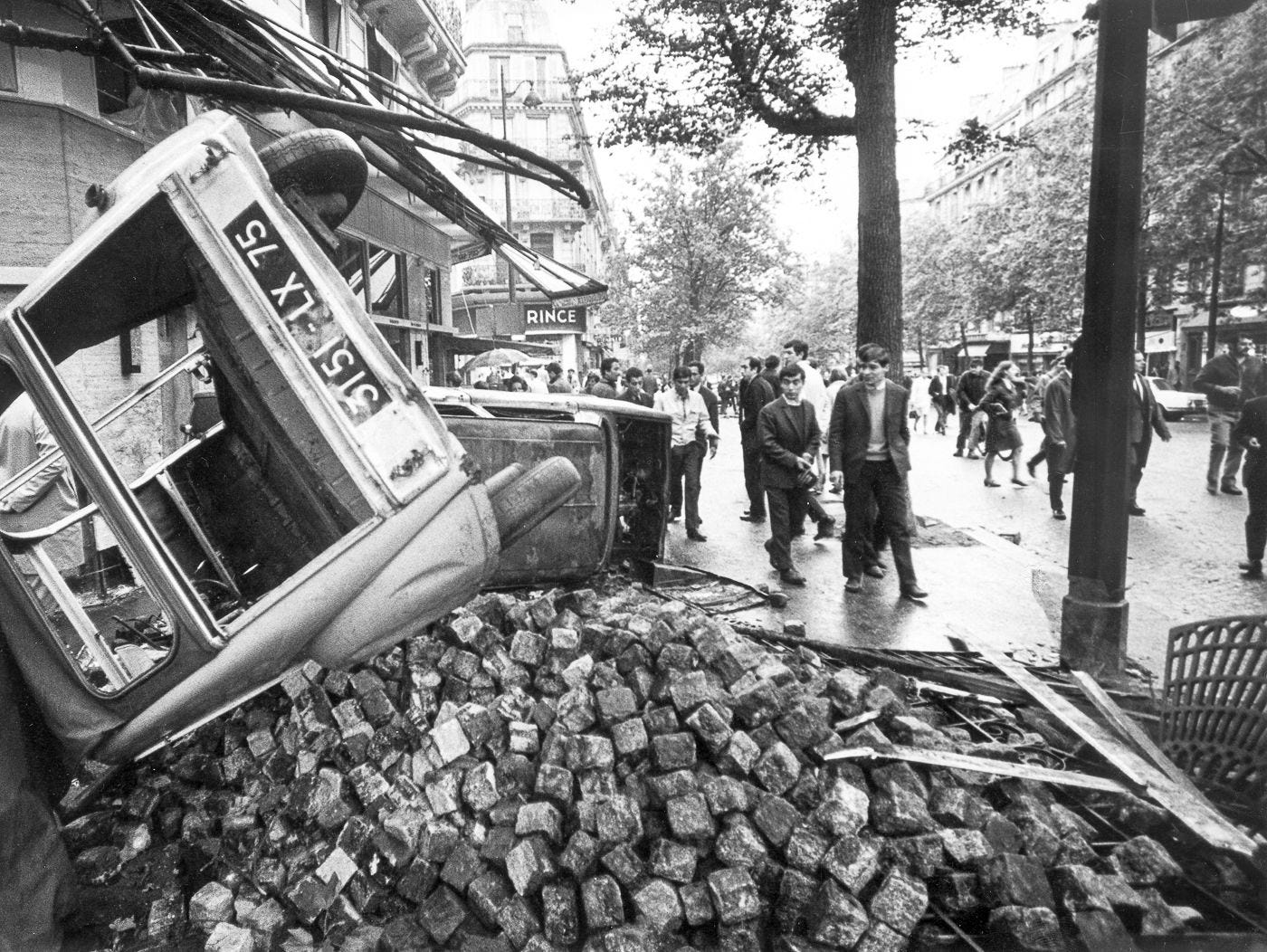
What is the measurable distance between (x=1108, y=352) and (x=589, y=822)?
13.3 feet

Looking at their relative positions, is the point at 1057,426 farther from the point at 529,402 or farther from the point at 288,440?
the point at 288,440

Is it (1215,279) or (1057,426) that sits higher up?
(1215,279)

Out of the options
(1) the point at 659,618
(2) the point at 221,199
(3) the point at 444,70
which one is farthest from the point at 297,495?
(3) the point at 444,70

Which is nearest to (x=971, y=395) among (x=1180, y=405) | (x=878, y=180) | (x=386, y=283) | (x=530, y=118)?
(x=878, y=180)

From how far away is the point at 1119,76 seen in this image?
478 cm

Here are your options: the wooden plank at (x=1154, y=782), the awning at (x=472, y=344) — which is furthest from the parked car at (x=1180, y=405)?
the wooden plank at (x=1154, y=782)

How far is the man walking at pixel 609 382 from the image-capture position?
1200 centimetres

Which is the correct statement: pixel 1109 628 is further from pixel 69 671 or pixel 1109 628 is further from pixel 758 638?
pixel 69 671

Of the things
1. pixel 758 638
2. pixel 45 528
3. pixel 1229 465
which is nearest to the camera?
pixel 45 528

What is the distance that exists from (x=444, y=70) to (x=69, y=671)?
72.2 ft

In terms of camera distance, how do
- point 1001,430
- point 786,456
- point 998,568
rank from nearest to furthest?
point 786,456
point 998,568
point 1001,430

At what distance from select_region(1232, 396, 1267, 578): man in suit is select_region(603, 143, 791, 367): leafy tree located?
28.8m

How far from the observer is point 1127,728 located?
13.1ft

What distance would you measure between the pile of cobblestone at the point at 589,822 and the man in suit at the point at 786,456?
3.29 metres
